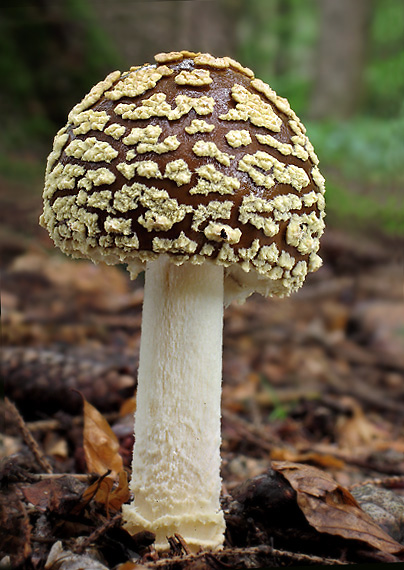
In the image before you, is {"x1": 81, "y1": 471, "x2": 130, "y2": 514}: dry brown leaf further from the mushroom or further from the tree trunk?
the tree trunk

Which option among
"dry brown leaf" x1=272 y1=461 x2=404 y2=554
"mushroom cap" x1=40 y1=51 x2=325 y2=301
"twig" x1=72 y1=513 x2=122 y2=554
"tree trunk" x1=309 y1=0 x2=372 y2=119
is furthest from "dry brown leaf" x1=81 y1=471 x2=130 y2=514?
"tree trunk" x1=309 y1=0 x2=372 y2=119

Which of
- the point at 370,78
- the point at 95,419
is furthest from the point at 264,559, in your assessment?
the point at 370,78

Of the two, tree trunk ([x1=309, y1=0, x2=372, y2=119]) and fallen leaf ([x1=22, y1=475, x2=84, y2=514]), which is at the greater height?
tree trunk ([x1=309, y1=0, x2=372, y2=119])

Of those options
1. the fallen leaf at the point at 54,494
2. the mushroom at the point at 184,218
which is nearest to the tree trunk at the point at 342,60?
the mushroom at the point at 184,218

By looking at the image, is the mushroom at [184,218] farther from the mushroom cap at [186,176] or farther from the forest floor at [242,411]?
the forest floor at [242,411]

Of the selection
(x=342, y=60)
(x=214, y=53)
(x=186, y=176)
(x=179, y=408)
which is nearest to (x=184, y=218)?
(x=186, y=176)

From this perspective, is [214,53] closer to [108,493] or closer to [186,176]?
[186,176]
